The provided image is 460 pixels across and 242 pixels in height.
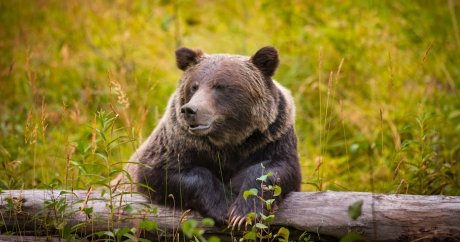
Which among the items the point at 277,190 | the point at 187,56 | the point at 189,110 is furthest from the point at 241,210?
the point at 187,56

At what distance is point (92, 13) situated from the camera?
10.3 metres

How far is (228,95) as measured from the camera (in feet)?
15.0

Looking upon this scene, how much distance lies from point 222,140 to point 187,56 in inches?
31.9

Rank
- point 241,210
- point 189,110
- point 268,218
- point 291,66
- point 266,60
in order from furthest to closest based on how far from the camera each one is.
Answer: point 291,66 < point 266,60 < point 189,110 < point 241,210 < point 268,218

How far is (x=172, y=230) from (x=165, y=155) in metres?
0.72

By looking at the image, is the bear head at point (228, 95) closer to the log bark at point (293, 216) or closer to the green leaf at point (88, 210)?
the log bark at point (293, 216)

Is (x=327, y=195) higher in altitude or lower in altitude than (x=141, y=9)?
lower

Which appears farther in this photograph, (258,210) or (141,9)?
(141,9)

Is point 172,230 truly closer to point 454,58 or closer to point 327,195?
point 327,195

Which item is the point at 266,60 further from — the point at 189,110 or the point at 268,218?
the point at 268,218

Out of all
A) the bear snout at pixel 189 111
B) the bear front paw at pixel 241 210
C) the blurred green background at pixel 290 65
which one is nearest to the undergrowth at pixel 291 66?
the blurred green background at pixel 290 65

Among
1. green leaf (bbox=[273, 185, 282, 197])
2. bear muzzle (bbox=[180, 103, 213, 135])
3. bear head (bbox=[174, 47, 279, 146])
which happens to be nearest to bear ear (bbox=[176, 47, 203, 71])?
bear head (bbox=[174, 47, 279, 146])

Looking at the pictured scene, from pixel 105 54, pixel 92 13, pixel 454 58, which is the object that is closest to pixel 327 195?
pixel 454 58

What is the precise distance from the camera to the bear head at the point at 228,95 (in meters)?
4.39
